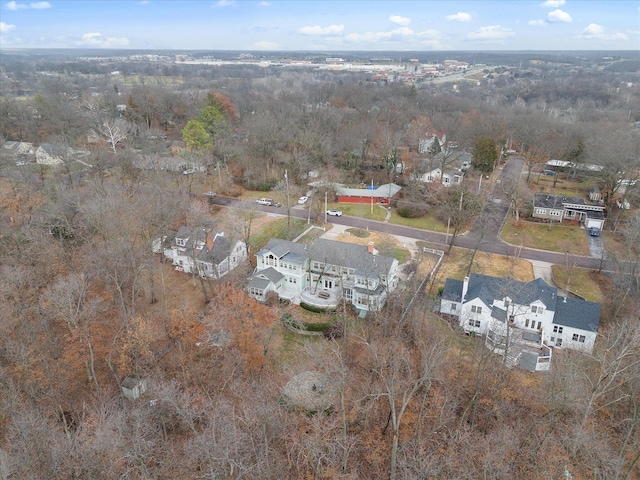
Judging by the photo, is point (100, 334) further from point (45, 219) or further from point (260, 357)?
point (45, 219)

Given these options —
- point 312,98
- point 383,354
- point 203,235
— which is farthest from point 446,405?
point 312,98

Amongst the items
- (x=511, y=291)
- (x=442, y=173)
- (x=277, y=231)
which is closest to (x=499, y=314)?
(x=511, y=291)

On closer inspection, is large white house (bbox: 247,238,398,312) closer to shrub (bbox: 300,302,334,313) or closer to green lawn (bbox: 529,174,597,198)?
shrub (bbox: 300,302,334,313)

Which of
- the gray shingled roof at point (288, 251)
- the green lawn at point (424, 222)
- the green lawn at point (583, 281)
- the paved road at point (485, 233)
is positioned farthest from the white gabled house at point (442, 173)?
the gray shingled roof at point (288, 251)

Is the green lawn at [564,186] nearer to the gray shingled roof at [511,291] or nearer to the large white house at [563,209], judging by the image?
the large white house at [563,209]

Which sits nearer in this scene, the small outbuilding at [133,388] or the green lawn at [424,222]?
the small outbuilding at [133,388]

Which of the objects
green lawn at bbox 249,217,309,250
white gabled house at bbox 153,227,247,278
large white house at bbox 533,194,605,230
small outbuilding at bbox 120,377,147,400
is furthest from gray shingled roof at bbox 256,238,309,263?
large white house at bbox 533,194,605,230
